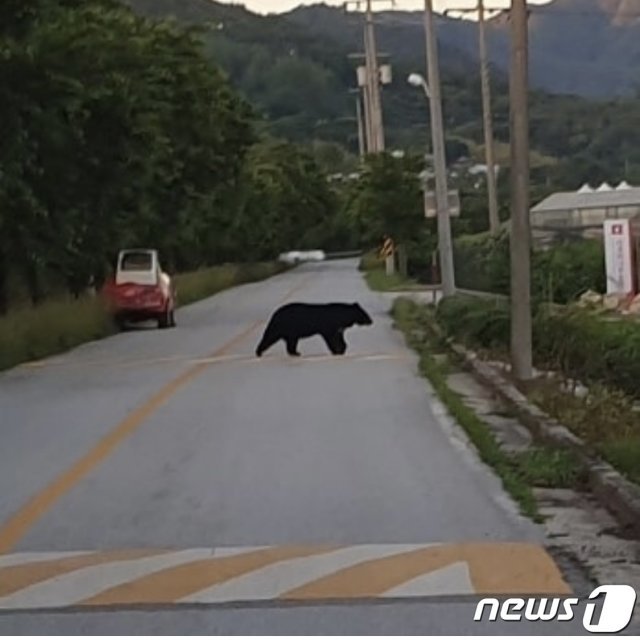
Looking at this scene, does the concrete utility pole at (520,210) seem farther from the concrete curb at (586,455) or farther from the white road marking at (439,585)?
the white road marking at (439,585)

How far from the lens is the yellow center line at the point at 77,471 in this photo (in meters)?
11.5

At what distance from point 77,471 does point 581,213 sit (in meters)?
37.3

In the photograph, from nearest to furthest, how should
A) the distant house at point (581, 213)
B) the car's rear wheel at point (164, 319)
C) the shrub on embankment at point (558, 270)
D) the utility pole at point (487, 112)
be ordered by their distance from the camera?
1. the shrub on embankment at point (558, 270)
2. the car's rear wheel at point (164, 319)
3. the distant house at point (581, 213)
4. the utility pole at point (487, 112)

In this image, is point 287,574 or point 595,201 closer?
point 287,574

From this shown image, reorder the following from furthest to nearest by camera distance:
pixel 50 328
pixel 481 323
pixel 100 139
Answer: pixel 100 139 < pixel 50 328 < pixel 481 323

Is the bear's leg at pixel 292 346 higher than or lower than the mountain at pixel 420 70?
lower

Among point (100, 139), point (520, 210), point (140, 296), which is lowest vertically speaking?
point (140, 296)

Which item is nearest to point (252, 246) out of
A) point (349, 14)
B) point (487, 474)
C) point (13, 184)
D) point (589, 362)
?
point (349, 14)

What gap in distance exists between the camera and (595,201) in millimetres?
51594

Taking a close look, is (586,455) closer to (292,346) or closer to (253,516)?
(253,516)

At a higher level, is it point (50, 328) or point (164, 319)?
point (50, 328)

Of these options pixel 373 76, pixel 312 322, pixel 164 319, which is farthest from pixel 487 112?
pixel 312 322

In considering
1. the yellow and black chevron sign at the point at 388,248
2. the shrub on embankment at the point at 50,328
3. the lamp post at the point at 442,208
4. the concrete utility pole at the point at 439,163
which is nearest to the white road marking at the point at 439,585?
the shrub on embankment at the point at 50,328

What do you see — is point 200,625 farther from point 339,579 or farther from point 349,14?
point 349,14
